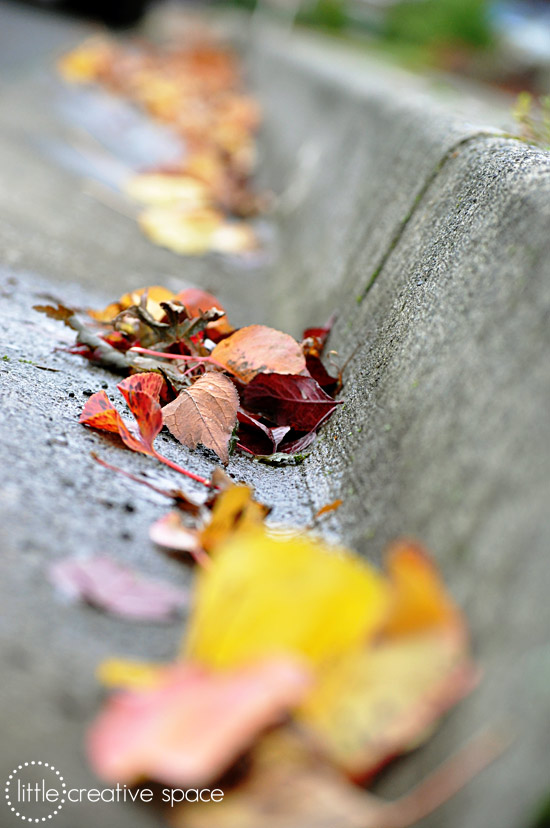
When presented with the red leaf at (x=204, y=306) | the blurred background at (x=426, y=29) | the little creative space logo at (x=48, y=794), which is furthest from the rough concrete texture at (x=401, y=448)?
the blurred background at (x=426, y=29)

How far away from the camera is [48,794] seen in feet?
2.01

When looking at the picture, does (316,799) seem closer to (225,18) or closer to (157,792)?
(157,792)

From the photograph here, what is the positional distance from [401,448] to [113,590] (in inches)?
14.4

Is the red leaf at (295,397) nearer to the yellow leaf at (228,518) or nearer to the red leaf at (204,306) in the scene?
the red leaf at (204,306)

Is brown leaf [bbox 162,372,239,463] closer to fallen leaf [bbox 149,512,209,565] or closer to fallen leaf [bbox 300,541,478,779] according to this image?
fallen leaf [bbox 149,512,209,565]

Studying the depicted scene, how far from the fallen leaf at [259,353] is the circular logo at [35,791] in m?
0.71

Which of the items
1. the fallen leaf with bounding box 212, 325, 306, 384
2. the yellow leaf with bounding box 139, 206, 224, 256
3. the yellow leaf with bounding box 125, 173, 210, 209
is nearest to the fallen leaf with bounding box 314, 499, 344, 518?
the fallen leaf with bounding box 212, 325, 306, 384

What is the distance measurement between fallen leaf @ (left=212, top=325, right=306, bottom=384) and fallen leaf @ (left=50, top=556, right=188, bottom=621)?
0.49 meters

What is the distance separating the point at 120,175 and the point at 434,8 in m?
9.03

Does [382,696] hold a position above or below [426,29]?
above

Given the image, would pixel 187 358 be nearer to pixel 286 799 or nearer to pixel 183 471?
pixel 183 471

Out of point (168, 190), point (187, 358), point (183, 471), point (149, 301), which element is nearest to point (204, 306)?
point (149, 301)

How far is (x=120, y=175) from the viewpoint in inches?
119

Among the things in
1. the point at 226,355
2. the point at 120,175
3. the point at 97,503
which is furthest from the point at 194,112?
the point at 97,503
